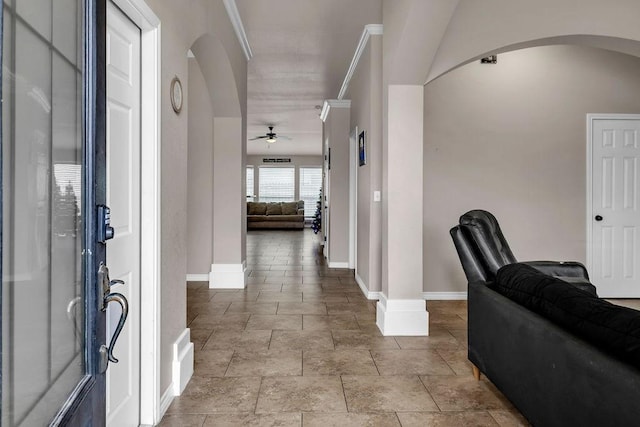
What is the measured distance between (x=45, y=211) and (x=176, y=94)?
5.59 feet

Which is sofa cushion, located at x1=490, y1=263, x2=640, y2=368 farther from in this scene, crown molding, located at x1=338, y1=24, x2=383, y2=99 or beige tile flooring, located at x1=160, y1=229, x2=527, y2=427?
crown molding, located at x1=338, y1=24, x2=383, y2=99

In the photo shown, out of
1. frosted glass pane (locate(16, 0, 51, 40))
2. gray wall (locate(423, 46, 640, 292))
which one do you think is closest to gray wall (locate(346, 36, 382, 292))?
gray wall (locate(423, 46, 640, 292))

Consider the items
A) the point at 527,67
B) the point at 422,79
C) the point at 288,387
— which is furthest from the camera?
the point at 527,67

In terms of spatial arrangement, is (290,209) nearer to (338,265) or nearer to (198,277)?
(338,265)

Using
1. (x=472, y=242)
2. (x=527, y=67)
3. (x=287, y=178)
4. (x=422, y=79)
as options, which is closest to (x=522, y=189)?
(x=527, y=67)

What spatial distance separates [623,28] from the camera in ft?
8.87

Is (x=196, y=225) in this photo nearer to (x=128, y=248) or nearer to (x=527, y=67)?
(x=128, y=248)

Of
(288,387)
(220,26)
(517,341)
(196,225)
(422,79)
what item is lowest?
(288,387)

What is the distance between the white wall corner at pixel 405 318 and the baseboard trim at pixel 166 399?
1.69 meters

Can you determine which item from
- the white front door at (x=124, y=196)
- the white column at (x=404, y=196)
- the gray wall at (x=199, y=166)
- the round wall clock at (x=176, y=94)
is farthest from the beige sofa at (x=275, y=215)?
the white front door at (x=124, y=196)

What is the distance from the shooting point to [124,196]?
1.82m

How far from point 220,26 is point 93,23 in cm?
284

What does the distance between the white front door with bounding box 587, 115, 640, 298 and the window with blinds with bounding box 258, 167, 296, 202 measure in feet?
37.7

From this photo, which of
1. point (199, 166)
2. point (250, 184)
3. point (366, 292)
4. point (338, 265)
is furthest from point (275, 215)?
point (366, 292)
